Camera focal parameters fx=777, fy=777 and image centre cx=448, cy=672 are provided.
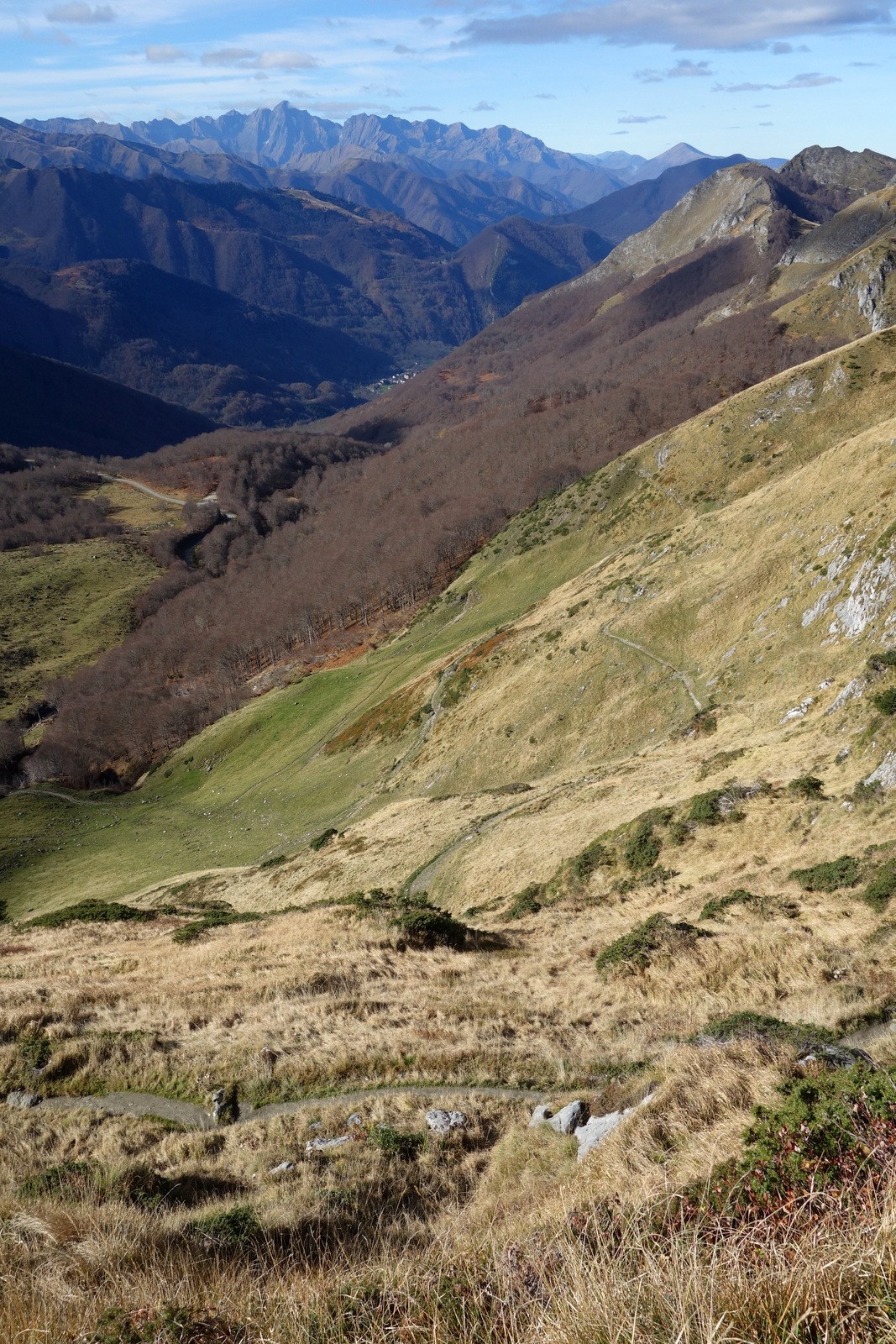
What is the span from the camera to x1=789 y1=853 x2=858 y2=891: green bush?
24047 millimetres

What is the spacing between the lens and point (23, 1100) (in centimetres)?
1725

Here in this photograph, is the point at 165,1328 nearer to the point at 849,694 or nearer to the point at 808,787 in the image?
the point at 808,787

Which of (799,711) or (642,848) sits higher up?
(799,711)

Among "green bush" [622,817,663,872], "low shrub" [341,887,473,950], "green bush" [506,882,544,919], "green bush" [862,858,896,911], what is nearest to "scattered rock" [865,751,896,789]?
"green bush" [862,858,896,911]

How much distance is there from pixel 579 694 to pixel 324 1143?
167ft

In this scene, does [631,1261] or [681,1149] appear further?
[681,1149]

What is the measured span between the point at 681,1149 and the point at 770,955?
10.8 metres

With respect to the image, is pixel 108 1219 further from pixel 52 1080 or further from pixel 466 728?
pixel 466 728

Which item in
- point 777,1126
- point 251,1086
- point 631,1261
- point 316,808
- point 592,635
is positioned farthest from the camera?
point 316,808

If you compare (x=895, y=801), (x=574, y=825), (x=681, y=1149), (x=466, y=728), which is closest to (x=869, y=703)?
(x=895, y=801)

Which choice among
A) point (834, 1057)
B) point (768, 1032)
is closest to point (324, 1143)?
point (768, 1032)

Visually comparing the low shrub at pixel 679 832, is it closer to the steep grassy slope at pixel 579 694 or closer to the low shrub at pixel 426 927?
the steep grassy slope at pixel 579 694

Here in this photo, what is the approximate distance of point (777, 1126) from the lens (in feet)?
29.8

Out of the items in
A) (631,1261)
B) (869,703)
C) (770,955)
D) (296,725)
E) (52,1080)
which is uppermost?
(631,1261)
